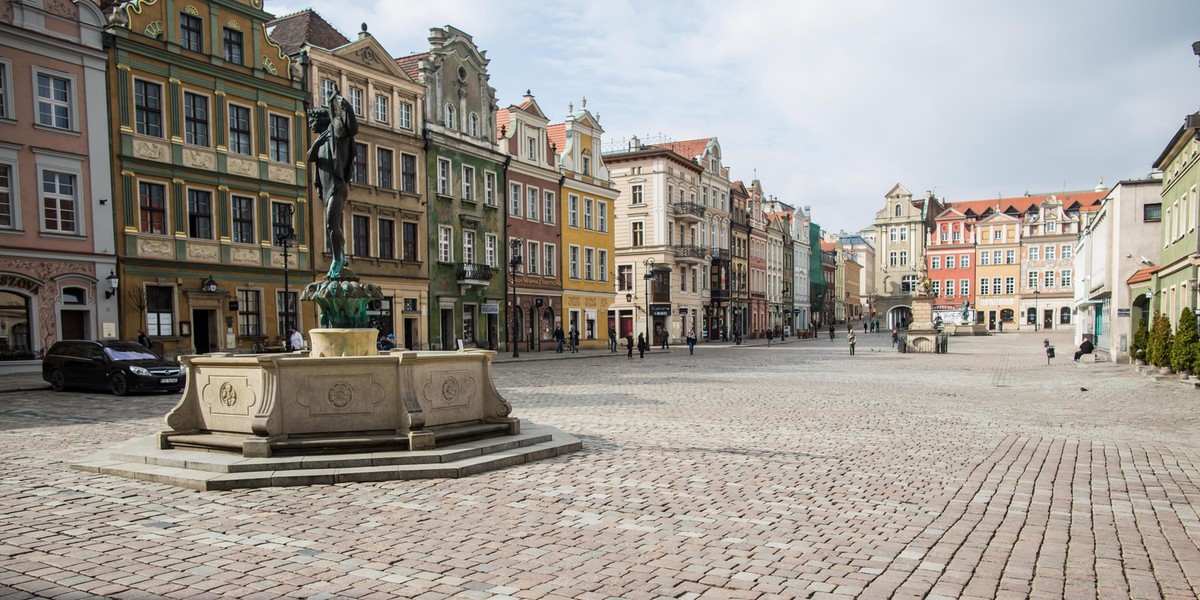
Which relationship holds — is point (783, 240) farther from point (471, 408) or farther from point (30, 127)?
point (471, 408)

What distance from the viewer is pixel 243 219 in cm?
3122

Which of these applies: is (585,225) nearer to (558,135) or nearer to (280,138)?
(558,135)

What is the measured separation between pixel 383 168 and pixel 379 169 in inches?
11.3

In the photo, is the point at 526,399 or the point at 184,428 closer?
the point at 184,428

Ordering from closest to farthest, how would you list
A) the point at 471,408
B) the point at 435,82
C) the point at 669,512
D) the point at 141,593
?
the point at 141,593, the point at 669,512, the point at 471,408, the point at 435,82

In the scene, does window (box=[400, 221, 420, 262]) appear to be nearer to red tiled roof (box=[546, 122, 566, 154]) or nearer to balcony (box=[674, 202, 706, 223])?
red tiled roof (box=[546, 122, 566, 154])

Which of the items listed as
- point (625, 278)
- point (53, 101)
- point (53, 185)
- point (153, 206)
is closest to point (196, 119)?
point (153, 206)

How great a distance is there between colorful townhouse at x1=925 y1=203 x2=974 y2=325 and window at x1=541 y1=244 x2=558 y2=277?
70.7m

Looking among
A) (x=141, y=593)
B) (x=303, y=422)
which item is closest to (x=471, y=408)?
(x=303, y=422)

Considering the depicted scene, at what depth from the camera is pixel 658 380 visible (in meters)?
24.4

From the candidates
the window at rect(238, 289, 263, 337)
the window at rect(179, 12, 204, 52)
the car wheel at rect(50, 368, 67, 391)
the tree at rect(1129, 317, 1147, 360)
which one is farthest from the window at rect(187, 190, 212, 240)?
the tree at rect(1129, 317, 1147, 360)

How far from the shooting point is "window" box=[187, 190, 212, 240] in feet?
96.6

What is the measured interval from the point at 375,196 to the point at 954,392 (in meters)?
25.4

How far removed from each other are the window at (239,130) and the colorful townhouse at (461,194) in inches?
361
